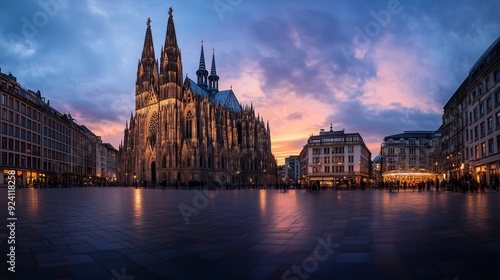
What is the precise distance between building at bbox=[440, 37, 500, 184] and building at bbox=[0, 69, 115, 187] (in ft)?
218

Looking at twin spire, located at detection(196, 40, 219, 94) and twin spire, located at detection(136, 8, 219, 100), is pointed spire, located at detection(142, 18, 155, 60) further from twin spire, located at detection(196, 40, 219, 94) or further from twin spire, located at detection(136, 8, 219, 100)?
twin spire, located at detection(196, 40, 219, 94)

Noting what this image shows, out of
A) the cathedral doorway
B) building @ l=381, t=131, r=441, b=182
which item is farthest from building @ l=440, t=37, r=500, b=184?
the cathedral doorway

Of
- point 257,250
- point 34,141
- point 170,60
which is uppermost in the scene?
point 170,60

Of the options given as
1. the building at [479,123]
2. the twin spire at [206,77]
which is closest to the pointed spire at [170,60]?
the twin spire at [206,77]

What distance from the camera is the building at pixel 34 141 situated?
184 ft

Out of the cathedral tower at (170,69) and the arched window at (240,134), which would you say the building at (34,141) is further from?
the arched window at (240,134)

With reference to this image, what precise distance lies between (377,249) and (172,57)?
268 ft

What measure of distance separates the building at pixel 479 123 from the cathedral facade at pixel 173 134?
4678 centimetres

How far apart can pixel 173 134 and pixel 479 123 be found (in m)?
58.8

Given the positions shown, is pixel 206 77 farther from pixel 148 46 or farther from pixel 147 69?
pixel 147 69

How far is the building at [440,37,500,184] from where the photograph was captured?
35.6m

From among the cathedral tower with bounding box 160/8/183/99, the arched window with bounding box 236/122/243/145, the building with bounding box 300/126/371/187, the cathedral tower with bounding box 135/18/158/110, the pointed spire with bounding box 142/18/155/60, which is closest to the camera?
the cathedral tower with bounding box 160/8/183/99

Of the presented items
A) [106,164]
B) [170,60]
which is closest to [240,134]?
[170,60]

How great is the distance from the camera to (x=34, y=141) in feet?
216
